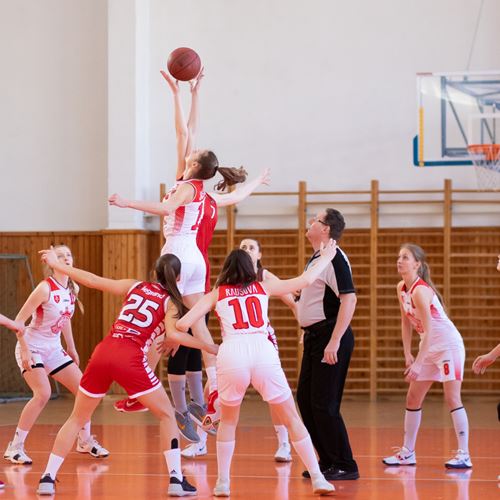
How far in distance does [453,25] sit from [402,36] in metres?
0.67

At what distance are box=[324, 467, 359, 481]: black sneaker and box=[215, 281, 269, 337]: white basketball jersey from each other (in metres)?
1.25

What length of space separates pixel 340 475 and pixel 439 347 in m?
1.26

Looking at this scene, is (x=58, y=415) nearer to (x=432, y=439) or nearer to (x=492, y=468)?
(x=432, y=439)

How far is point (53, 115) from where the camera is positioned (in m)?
13.1

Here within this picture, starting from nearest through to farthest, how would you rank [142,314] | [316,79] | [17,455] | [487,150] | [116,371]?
[116,371] < [142,314] < [17,455] < [487,150] < [316,79]

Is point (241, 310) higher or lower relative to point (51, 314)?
higher

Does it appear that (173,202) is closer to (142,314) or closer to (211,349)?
(142,314)

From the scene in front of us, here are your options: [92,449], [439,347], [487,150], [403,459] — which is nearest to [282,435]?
[403,459]

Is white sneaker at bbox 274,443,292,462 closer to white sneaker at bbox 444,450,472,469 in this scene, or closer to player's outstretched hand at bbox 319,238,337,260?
white sneaker at bbox 444,450,472,469

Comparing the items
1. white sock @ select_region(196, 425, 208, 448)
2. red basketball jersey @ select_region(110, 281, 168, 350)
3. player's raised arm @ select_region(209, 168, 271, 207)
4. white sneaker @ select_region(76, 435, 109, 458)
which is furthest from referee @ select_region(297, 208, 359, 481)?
white sneaker @ select_region(76, 435, 109, 458)

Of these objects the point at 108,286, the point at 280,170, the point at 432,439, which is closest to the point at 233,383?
the point at 108,286

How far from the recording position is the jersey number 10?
5234mm

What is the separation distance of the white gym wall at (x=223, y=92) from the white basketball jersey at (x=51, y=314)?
18.3 ft

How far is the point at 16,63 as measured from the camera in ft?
43.2
